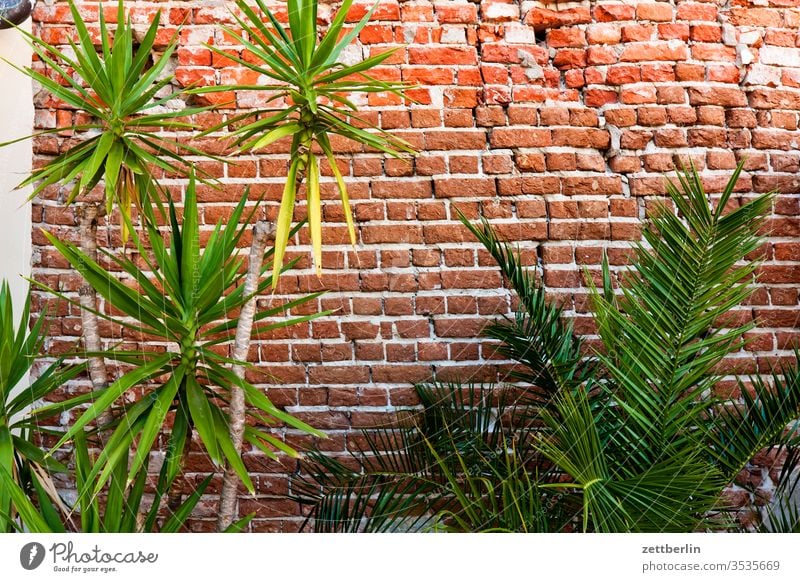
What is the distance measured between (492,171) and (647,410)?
0.68m

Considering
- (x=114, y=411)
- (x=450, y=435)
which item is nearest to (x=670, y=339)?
(x=450, y=435)

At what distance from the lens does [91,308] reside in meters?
1.26

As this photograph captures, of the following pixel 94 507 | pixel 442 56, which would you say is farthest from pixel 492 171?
pixel 94 507

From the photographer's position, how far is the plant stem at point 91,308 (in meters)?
1.27

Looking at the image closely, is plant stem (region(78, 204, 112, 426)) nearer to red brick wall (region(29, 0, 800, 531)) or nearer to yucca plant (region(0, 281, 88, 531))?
yucca plant (region(0, 281, 88, 531))

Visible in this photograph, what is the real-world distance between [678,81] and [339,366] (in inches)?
43.9

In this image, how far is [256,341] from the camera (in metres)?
1.54

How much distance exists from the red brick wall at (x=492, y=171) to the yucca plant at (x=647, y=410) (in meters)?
0.18
